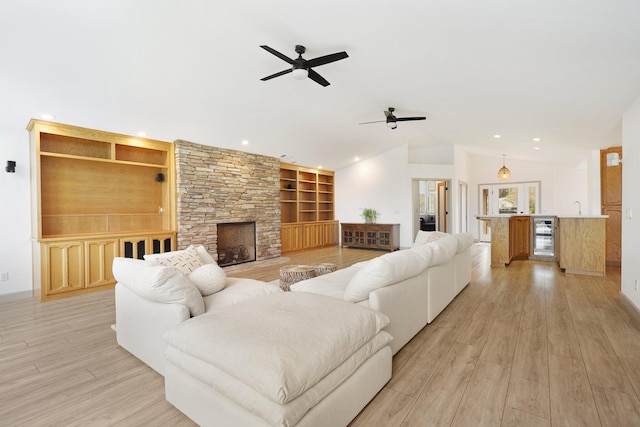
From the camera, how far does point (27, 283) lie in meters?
4.43

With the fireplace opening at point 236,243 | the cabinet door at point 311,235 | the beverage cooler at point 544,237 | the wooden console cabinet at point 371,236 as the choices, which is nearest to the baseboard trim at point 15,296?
the fireplace opening at point 236,243

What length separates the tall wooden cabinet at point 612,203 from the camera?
5.89 meters

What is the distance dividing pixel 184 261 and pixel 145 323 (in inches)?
27.0

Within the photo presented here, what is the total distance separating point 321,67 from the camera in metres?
4.01

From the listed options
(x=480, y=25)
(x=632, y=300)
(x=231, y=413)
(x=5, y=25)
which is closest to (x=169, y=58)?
(x=5, y=25)

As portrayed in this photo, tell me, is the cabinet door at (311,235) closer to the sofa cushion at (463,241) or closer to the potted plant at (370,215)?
the potted plant at (370,215)

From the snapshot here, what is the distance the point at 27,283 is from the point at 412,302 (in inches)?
207

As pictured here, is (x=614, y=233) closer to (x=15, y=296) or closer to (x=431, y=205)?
(x=431, y=205)

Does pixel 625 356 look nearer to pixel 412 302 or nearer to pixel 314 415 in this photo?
pixel 412 302

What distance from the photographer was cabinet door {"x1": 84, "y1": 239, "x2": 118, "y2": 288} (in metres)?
4.61

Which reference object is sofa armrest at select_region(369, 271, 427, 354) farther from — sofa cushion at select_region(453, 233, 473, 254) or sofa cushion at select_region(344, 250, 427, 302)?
sofa cushion at select_region(453, 233, 473, 254)

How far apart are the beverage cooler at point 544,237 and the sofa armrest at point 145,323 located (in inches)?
291

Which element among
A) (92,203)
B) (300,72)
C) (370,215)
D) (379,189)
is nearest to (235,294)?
(300,72)

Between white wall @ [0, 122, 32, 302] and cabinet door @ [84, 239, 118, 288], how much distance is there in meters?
0.74
